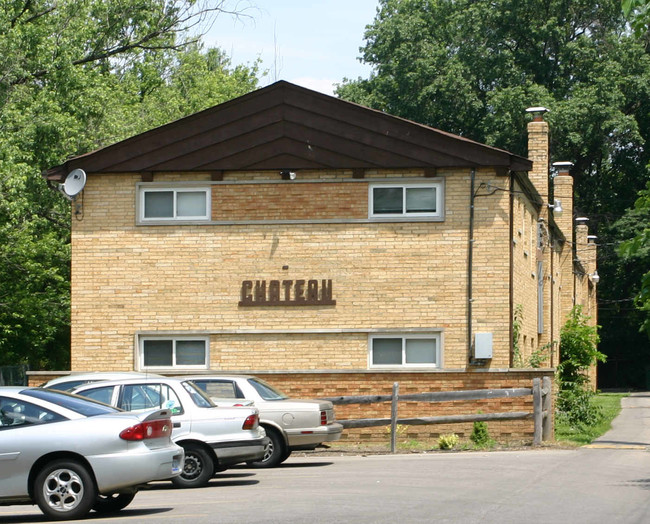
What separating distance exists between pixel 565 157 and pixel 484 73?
6319 millimetres

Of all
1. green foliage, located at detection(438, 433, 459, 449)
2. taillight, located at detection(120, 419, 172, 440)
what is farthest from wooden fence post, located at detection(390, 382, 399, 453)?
taillight, located at detection(120, 419, 172, 440)

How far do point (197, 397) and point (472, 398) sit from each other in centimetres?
714

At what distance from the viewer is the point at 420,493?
46.0ft

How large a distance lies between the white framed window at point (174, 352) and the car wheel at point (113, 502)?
38.3 ft

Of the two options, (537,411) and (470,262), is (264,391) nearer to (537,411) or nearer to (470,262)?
(537,411)

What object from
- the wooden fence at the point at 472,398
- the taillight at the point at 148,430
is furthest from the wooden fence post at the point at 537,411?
the taillight at the point at 148,430

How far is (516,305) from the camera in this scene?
26344 millimetres

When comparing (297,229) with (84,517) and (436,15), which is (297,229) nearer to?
(84,517)

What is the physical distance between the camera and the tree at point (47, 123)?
105 feet

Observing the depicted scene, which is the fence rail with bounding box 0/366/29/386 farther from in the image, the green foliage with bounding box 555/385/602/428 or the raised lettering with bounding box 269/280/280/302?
the green foliage with bounding box 555/385/602/428

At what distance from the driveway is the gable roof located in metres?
7.07

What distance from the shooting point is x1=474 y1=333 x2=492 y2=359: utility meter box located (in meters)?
23.9

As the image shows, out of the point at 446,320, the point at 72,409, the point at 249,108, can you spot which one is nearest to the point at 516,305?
the point at 446,320

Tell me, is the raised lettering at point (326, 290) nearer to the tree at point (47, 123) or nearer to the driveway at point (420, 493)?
the driveway at point (420, 493)
